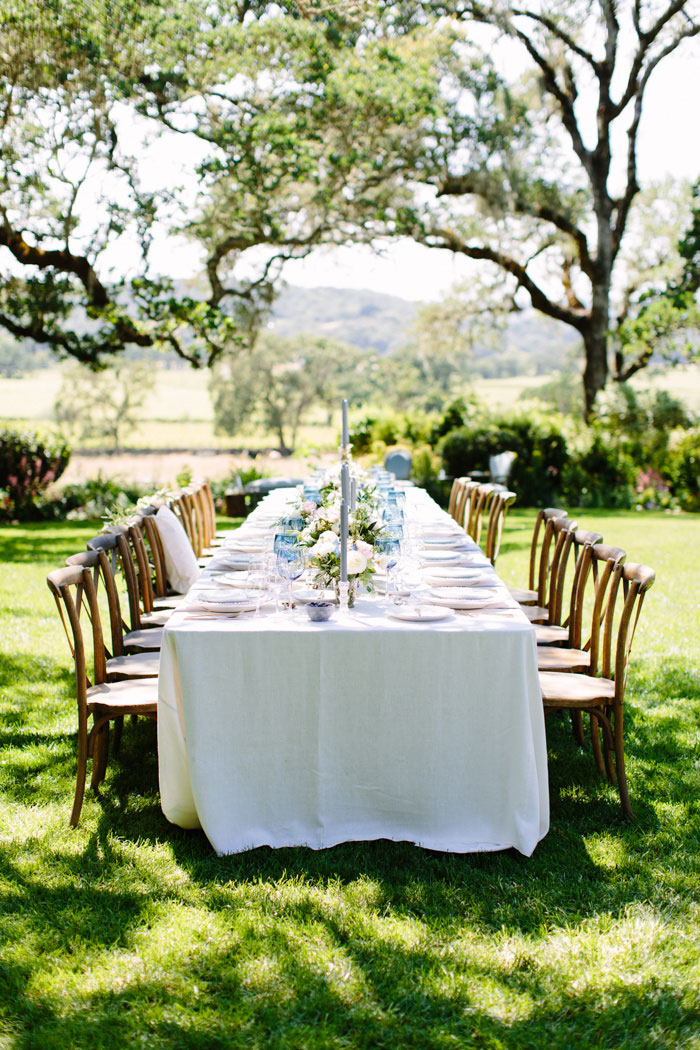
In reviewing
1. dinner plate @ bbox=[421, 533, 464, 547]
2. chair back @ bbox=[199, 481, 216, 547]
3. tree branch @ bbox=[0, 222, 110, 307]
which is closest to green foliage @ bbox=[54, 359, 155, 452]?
tree branch @ bbox=[0, 222, 110, 307]

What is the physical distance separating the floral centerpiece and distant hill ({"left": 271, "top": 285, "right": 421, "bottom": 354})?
71.0 m

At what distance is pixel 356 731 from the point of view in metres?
3.29

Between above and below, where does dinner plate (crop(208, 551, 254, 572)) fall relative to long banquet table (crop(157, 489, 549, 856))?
above

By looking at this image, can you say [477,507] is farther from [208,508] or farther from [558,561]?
[558,561]

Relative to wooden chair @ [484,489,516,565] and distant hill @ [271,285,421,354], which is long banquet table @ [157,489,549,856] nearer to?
wooden chair @ [484,489,516,565]

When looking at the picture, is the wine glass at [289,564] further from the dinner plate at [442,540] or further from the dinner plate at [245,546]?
the dinner plate at [442,540]

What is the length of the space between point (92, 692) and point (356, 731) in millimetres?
1154

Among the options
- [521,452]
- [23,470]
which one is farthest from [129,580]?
[521,452]

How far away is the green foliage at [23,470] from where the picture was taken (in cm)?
1462

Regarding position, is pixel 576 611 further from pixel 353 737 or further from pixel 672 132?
pixel 672 132

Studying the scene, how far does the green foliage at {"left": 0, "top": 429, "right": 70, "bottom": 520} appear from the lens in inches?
575

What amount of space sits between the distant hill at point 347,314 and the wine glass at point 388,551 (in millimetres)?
71469

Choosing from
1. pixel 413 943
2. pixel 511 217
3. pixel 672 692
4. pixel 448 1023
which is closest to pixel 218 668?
pixel 413 943

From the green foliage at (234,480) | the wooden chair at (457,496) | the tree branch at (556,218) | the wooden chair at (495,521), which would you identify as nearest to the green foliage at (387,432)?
the green foliage at (234,480)
